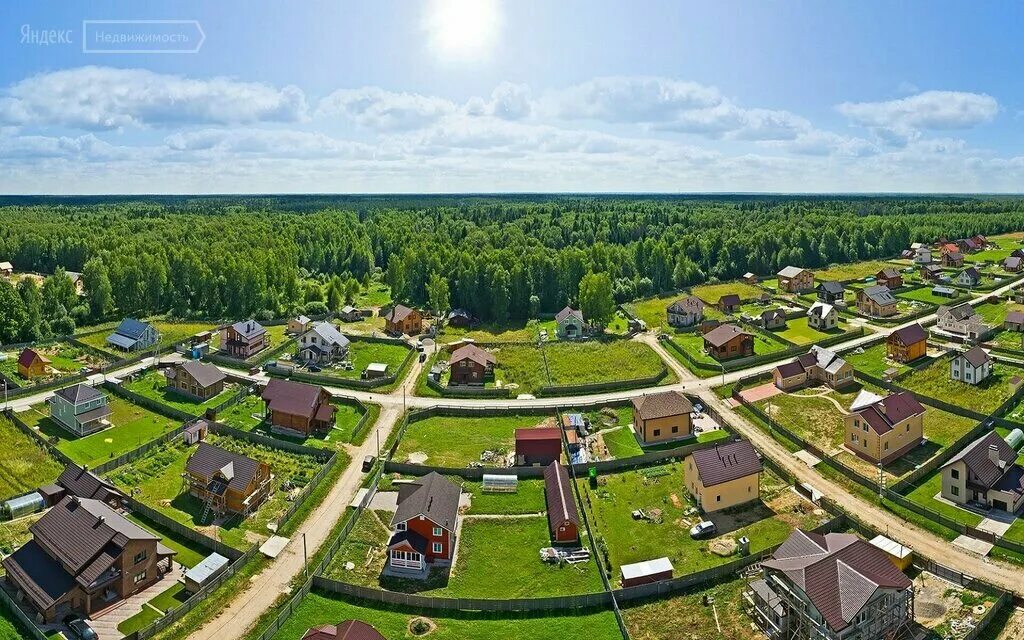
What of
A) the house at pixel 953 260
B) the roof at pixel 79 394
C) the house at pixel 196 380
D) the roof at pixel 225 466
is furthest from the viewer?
the house at pixel 953 260

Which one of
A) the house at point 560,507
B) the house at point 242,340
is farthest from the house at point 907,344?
the house at point 242,340

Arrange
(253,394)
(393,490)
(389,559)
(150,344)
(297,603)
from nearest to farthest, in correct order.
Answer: (297,603)
(389,559)
(393,490)
(253,394)
(150,344)

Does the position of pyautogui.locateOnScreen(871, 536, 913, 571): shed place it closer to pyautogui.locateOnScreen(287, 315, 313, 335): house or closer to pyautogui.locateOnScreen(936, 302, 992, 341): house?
pyautogui.locateOnScreen(936, 302, 992, 341): house

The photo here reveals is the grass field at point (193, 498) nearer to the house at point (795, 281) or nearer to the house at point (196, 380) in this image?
the house at point (196, 380)

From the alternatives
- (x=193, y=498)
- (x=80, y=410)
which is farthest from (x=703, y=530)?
(x=80, y=410)

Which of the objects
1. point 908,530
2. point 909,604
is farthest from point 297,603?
point 908,530

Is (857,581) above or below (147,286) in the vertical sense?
below

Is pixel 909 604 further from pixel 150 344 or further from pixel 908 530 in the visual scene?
pixel 150 344
